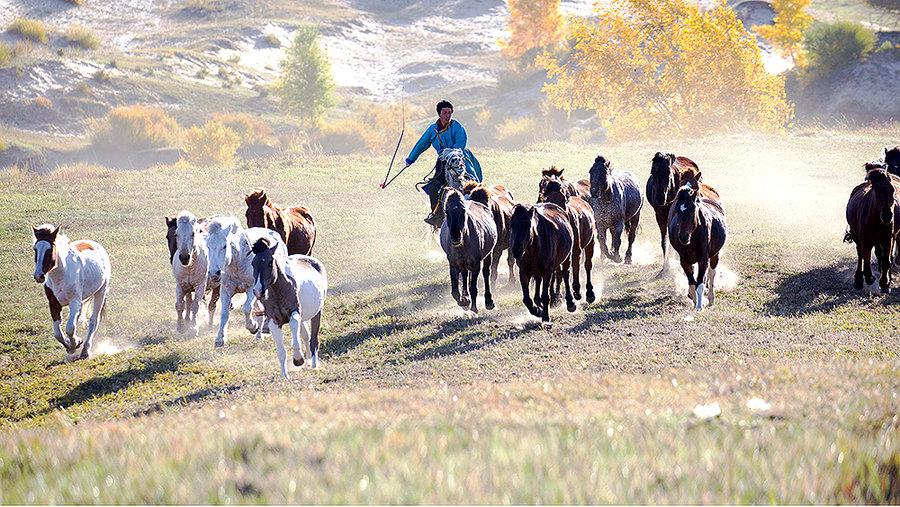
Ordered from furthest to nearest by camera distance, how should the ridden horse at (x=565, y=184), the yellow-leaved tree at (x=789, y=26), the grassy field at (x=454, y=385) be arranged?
the yellow-leaved tree at (x=789, y=26), the ridden horse at (x=565, y=184), the grassy field at (x=454, y=385)

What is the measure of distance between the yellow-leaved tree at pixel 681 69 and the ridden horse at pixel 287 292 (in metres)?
48.5

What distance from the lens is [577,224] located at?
16797 mm

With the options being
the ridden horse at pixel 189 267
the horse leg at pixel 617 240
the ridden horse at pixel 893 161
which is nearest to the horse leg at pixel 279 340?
the ridden horse at pixel 189 267

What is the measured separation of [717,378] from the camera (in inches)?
357

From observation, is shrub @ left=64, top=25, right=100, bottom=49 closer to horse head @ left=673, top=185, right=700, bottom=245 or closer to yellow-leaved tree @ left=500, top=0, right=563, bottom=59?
yellow-leaved tree @ left=500, top=0, right=563, bottom=59

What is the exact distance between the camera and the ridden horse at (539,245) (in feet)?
49.7

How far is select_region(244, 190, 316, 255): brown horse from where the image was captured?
17.5 m

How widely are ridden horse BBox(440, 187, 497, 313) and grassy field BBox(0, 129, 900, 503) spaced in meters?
0.59

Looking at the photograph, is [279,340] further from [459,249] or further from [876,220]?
[876,220]

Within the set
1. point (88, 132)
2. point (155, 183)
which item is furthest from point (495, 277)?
point (88, 132)

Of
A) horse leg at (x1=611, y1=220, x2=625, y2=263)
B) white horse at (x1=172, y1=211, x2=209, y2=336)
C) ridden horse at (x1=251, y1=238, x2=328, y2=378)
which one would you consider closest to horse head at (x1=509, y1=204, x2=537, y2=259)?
ridden horse at (x1=251, y1=238, x2=328, y2=378)

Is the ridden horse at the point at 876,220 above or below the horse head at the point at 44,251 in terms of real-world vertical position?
below

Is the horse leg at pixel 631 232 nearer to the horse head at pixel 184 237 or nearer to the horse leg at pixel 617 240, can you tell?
the horse leg at pixel 617 240

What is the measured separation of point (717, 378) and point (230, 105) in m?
79.2
